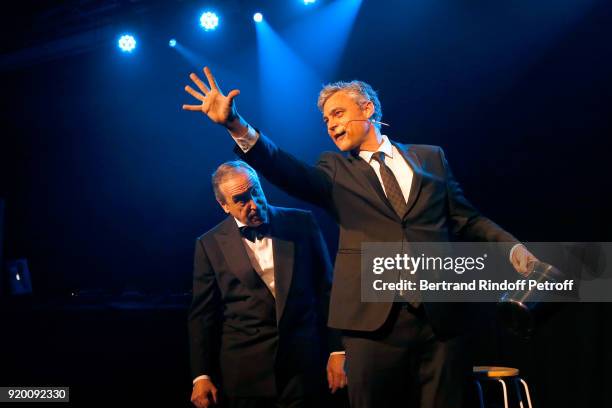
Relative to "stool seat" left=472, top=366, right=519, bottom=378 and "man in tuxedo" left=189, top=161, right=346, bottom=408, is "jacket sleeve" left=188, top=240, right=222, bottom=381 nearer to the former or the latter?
"man in tuxedo" left=189, top=161, right=346, bottom=408

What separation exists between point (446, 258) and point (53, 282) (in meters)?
5.34

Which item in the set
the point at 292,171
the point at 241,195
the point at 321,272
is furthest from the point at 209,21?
the point at 292,171

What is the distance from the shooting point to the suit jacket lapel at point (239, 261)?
8.63 ft

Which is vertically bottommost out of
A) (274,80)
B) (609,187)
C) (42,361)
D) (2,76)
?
(42,361)

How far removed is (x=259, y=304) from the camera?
260cm

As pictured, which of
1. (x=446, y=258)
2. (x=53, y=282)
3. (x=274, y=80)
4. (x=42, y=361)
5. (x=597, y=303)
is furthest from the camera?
(x=53, y=282)

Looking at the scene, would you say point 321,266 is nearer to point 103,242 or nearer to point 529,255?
point 529,255

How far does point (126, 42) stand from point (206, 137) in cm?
120

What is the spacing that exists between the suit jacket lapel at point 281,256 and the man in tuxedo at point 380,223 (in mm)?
648

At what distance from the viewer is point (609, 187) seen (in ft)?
12.3

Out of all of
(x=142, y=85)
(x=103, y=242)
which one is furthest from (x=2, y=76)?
(x=103, y=242)

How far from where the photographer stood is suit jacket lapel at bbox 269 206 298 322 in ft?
8.34

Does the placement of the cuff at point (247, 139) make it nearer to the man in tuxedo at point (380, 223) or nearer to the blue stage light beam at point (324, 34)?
the man in tuxedo at point (380, 223)

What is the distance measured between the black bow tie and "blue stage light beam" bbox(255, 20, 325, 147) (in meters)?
2.20
